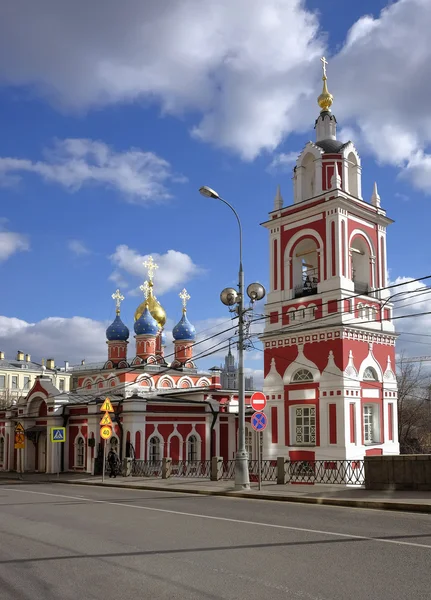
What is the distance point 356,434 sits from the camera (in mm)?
22984

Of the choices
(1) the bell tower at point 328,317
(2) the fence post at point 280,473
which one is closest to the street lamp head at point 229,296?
(1) the bell tower at point 328,317

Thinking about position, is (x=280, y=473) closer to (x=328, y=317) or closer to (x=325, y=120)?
(x=328, y=317)

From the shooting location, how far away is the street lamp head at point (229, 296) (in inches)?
773

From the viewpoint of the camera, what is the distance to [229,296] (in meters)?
19.6

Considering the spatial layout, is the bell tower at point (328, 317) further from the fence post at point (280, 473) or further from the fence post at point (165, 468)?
the fence post at point (165, 468)

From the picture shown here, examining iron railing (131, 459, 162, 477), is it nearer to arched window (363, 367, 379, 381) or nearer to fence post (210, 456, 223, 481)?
fence post (210, 456, 223, 481)

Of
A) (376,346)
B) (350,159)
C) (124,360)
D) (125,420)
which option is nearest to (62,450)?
(125,420)

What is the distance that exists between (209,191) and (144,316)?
23.5 metres

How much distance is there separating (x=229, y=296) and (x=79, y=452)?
16.4 meters

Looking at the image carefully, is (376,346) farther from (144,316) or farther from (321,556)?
(144,316)

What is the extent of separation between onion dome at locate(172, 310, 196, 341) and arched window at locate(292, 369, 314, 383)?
19270mm

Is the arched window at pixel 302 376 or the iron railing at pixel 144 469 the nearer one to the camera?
the arched window at pixel 302 376

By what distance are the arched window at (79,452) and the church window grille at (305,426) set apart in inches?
489

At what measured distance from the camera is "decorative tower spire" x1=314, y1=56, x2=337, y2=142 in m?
26.8
